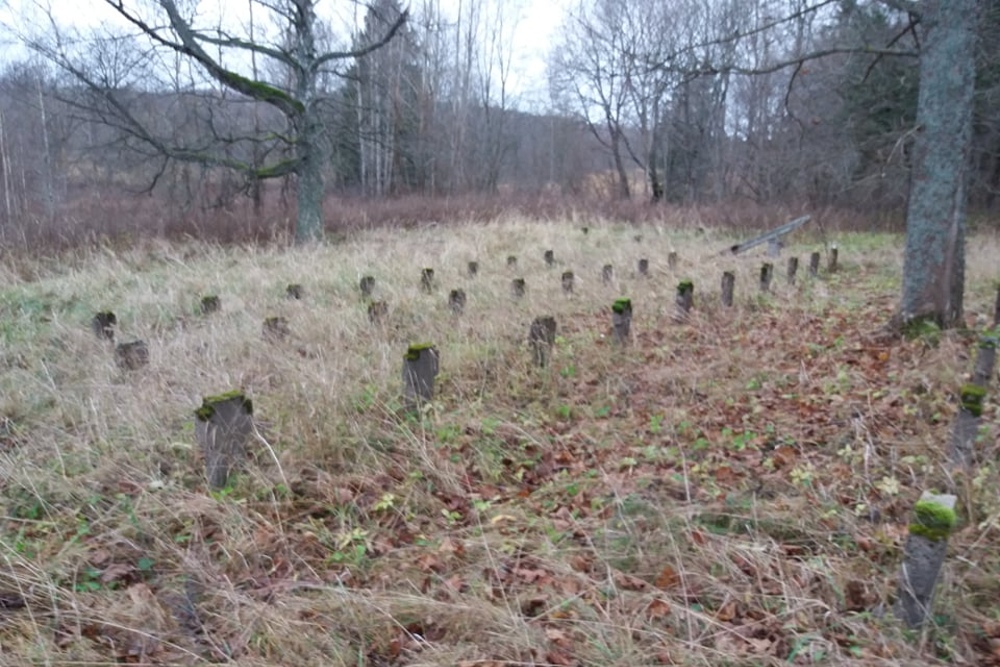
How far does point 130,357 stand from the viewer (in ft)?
17.3

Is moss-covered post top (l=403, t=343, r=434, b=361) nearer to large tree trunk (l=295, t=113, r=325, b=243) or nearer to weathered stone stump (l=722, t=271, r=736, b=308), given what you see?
weathered stone stump (l=722, t=271, r=736, b=308)

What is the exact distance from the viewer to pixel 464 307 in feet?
24.0

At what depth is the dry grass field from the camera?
8.50 feet

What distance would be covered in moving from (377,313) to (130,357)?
2.30 metres

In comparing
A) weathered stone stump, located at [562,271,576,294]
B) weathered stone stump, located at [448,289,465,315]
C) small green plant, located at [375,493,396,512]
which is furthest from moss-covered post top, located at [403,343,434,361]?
weathered stone stump, located at [562,271,576,294]

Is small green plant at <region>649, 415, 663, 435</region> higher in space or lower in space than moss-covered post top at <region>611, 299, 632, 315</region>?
lower

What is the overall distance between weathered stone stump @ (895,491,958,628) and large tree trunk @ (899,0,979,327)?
409 centimetres

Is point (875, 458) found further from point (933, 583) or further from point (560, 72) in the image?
point (560, 72)

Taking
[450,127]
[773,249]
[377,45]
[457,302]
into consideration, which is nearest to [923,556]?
[457,302]

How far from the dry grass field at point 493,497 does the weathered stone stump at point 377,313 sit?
0.12 metres

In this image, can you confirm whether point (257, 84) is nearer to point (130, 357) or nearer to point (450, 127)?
point (130, 357)

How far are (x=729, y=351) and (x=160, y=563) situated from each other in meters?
4.78

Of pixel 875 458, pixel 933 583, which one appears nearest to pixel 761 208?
A: pixel 875 458

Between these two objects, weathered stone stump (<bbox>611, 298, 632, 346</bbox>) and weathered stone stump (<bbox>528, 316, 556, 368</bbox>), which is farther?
weathered stone stump (<bbox>611, 298, 632, 346</bbox>)
